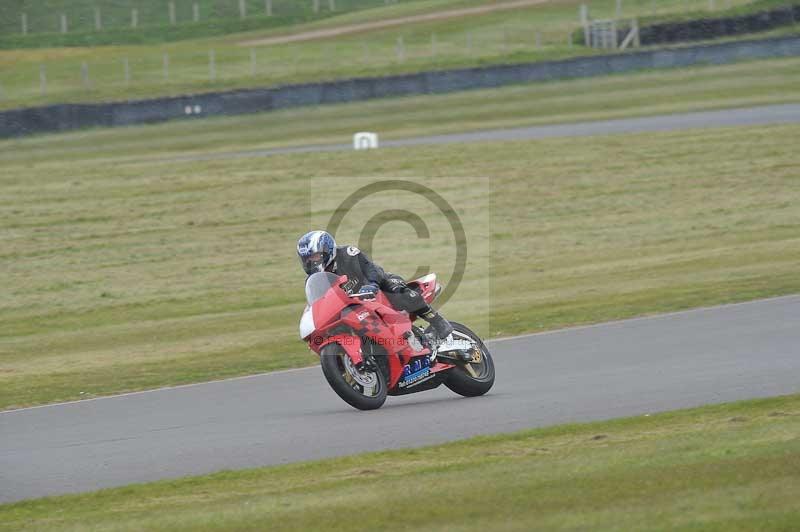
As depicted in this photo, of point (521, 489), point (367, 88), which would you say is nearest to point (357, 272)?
point (521, 489)

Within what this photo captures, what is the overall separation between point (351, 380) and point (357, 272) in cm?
87

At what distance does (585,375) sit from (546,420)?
6.49 ft

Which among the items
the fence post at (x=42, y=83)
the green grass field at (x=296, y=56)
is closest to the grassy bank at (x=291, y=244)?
the green grass field at (x=296, y=56)

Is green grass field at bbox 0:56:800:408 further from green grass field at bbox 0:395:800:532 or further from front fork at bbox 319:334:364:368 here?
green grass field at bbox 0:395:800:532

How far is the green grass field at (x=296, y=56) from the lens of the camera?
143 feet

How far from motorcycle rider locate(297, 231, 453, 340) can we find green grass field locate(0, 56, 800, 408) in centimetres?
369

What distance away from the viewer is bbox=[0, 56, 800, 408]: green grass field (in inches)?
630

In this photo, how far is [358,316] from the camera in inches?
412

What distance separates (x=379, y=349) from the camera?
1073 cm

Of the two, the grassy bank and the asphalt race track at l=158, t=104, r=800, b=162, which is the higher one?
the asphalt race track at l=158, t=104, r=800, b=162

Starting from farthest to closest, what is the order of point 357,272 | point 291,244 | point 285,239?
point 285,239
point 291,244
point 357,272

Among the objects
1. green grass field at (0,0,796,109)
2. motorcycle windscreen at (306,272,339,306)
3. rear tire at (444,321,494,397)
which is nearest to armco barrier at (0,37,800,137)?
green grass field at (0,0,796,109)

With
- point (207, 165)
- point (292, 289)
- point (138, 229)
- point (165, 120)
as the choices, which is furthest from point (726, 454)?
point (165, 120)

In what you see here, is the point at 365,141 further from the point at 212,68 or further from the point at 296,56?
the point at 296,56
